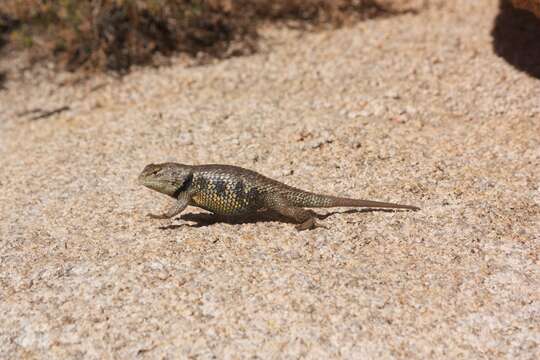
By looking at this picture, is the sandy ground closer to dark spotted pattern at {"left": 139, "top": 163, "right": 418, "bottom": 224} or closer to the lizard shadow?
the lizard shadow

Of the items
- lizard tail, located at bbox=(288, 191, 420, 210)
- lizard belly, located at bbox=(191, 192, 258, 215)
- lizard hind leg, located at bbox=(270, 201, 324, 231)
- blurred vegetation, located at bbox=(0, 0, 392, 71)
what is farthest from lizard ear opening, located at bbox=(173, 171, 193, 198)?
blurred vegetation, located at bbox=(0, 0, 392, 71)

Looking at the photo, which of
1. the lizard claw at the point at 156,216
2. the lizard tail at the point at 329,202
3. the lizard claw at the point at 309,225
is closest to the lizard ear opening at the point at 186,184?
the lizard claw at the point at 156,216

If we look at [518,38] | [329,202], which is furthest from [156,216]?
[518,38]

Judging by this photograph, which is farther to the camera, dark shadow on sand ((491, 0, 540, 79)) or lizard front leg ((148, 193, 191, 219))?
dark shadow on sand ((491, 0, 540, 79))

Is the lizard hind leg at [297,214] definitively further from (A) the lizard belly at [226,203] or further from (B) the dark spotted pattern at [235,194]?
(A) the lizard belly at [226,203]

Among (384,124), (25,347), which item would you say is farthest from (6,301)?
(384,124)

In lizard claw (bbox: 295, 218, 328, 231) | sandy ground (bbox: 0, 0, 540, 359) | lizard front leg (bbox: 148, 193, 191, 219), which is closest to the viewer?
sandy ground (bbox: 0, 0, 540, 359)
